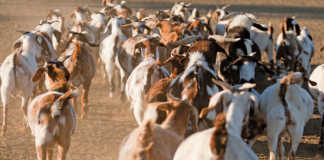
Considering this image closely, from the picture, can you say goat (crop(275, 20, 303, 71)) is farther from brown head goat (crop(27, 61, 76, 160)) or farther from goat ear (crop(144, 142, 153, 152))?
goat ear (crop(144, 142, 153, 152))

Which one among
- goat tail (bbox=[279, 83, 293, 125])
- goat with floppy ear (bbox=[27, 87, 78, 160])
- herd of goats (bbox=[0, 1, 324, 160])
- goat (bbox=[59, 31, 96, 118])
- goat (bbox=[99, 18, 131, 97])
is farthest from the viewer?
goat (bbox=[99, 18, 131, 97])

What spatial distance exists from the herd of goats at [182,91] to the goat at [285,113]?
13 mm

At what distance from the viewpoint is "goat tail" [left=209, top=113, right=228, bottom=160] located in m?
3.71

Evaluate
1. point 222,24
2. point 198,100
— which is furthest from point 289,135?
point 222,24

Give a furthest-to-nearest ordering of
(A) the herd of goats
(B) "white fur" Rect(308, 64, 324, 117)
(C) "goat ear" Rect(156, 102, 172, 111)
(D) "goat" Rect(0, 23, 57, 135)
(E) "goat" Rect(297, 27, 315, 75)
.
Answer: (E) "goat" Rect(297, 27, 315, 75)
(D) "goat" Rect(0, 23, 57, 135)
(B) "white fur" Rect(308, 64, 324, 117)
(C) "goat ear" Rect(156, 102, 172, 111)
(A) the herd of goats

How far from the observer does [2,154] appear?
818 cm

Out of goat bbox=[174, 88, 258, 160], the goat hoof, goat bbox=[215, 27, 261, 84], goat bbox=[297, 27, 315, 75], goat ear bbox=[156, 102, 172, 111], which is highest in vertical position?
goat bbox=[174, 88, 258, 160]

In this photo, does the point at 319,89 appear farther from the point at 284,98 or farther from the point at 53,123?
the point at 53,123

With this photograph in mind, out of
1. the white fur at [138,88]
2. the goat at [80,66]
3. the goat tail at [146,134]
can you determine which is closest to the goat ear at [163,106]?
the goat tail at [146,134]

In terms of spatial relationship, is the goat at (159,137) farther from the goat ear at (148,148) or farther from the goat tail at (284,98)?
the goat tail at (284,98)

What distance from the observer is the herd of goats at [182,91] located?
15.1ft

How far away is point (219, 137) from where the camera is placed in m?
3.73

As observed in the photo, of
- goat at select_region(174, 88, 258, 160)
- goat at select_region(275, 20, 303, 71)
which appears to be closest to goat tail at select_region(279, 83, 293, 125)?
goat at select_region(174, 88, 258, 160)

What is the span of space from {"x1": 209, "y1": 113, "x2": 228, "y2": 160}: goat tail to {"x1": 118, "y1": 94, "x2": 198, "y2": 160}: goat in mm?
857
